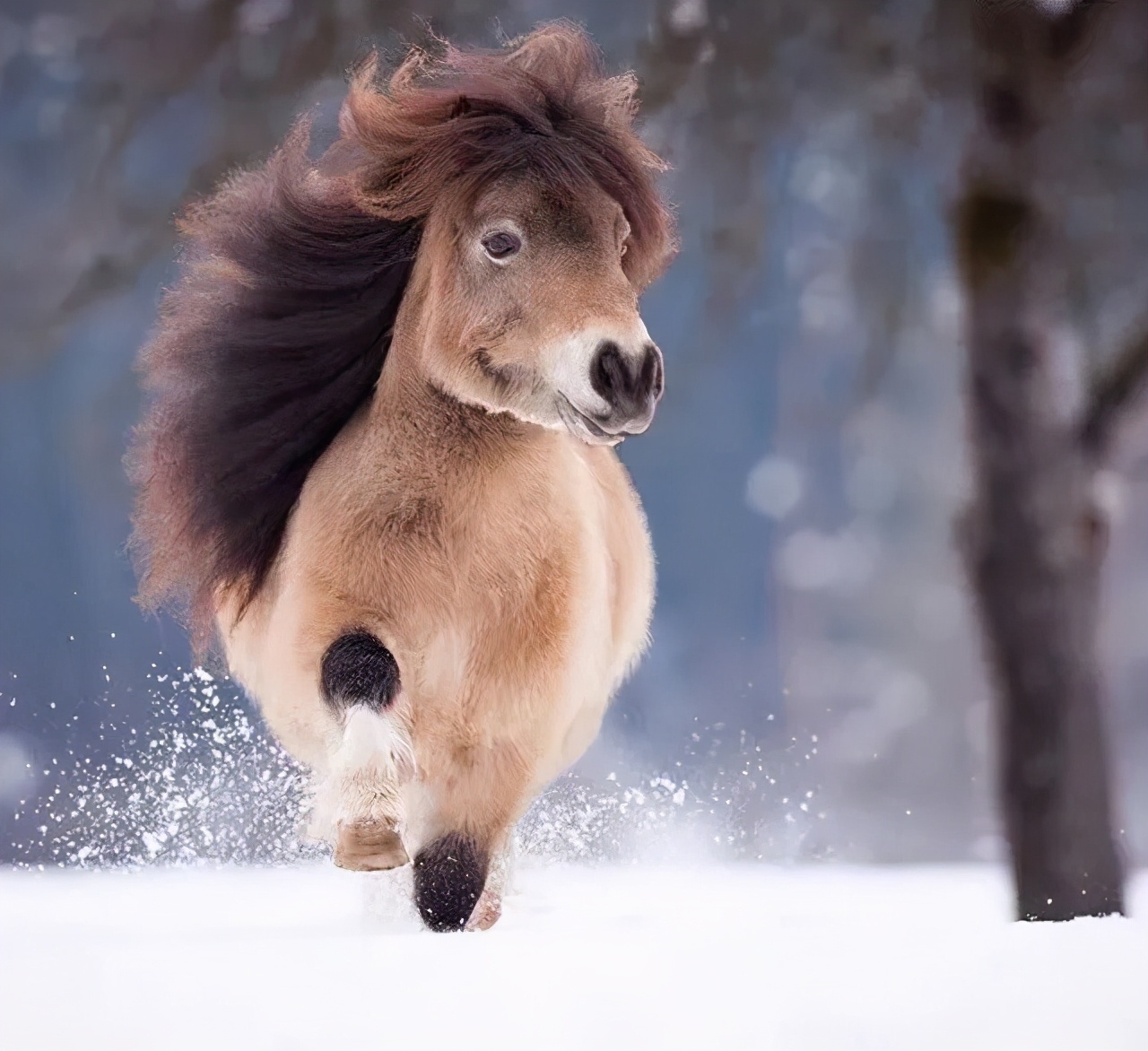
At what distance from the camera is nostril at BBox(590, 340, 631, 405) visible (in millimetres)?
1214

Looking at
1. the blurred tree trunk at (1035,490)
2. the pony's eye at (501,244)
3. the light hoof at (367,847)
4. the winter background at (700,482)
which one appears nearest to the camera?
the light hoof at (367,847)

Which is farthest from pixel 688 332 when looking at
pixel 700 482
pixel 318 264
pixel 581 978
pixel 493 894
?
pixel 581 978

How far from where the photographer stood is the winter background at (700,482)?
1.72 m

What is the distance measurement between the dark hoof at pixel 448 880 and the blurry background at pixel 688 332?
324mm

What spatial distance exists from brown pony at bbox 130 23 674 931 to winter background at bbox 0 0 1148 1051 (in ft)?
0.84

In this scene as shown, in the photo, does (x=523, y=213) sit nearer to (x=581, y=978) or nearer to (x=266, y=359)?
(x=266, y=359)

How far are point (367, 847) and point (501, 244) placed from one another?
60 cm

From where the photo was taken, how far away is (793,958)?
139 cm

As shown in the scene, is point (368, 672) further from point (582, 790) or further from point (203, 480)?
Result: point (582, 790)

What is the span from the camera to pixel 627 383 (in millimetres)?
1213

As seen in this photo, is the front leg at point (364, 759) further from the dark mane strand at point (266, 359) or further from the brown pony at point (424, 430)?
the dark mane strand at point (266, 359)

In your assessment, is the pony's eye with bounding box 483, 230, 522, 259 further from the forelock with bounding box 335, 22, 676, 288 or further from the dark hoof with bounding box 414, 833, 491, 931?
the dark hoof with bounding box 414, 833, 491, 931

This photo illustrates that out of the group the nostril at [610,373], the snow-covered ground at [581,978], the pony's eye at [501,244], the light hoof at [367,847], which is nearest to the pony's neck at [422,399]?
the pony's eye at [501,244]

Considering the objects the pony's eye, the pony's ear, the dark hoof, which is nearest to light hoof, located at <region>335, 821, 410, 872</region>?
the dark hoof
